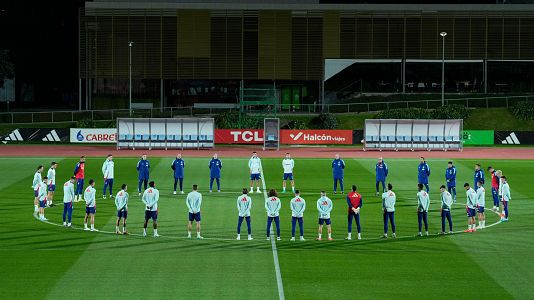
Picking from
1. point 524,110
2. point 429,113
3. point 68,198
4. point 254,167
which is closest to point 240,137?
point 429,113

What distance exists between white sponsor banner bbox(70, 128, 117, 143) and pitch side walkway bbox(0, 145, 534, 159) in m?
1.49

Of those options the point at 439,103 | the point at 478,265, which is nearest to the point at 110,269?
the point at 478,265

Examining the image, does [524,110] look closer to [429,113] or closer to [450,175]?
[429,113]

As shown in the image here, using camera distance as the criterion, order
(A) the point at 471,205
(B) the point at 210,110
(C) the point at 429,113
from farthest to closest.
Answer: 1. (B) the point at 210,110
2. (C) the point at 429,113
3. (A) the point at 471,205

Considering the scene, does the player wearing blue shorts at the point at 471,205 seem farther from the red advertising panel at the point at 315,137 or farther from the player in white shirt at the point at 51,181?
the red advertising panel at the point at 315,137

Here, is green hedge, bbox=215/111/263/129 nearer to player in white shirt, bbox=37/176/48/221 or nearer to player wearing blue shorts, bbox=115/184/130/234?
player in white shirt, bbox=37/176/48/221

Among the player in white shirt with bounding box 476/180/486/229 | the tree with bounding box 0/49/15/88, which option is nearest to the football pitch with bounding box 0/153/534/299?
the player in white shirt with bounding box 476/180/486/229

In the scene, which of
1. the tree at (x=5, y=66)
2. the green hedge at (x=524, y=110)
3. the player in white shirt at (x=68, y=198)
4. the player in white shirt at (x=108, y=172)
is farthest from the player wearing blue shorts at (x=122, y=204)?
the tree at (x=5, y=66)

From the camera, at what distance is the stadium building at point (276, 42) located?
291 ft

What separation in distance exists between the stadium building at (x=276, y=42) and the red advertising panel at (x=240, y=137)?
1657 cm

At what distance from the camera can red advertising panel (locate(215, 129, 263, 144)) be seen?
236 ft

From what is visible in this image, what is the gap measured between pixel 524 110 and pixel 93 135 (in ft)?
121

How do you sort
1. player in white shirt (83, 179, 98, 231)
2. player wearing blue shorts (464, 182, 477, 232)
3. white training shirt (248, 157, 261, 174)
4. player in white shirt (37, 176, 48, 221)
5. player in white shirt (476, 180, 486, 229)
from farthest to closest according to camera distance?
white training shirt (248, 157, 261, 174) → player in white shirt (37, 176, 48, 221) → player in white shirt (476, 180, 486, 229) → player wearing blue shorts (464, 182, 477, 232) → player in white shirt (83, 179, 98, 231)

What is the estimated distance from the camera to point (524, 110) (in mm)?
80125
